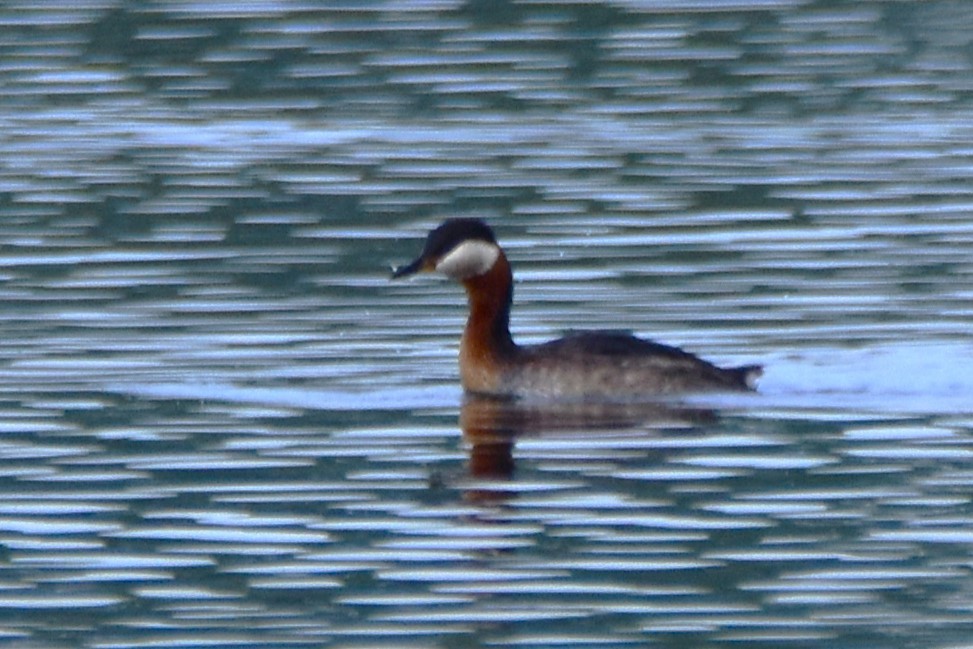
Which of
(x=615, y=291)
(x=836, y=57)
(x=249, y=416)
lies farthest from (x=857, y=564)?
(x=836, y=57)

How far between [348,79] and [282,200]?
9.76m

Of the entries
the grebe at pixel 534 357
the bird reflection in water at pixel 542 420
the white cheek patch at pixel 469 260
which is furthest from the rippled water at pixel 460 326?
the white cheek patch at pixel 469 260

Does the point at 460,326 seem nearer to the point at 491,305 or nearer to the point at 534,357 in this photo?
the point at 491,305

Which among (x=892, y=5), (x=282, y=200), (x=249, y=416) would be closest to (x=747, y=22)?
(x=892, y=5)

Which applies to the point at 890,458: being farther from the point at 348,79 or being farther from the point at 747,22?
the point at 747,22

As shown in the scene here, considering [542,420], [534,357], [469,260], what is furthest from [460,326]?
[542,420]

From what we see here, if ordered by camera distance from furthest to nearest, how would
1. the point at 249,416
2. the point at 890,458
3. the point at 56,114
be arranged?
the point at 56,114
the point at 249,416
the point at 890,458

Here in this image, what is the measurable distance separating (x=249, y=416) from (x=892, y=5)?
2636cm

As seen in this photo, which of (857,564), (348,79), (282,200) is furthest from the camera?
(348,79)

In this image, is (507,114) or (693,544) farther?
(507,114)

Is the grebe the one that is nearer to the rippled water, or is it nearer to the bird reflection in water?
the bird reflection in water

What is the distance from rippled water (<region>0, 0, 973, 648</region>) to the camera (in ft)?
41.9

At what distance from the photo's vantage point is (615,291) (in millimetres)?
21812

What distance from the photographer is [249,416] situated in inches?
682
